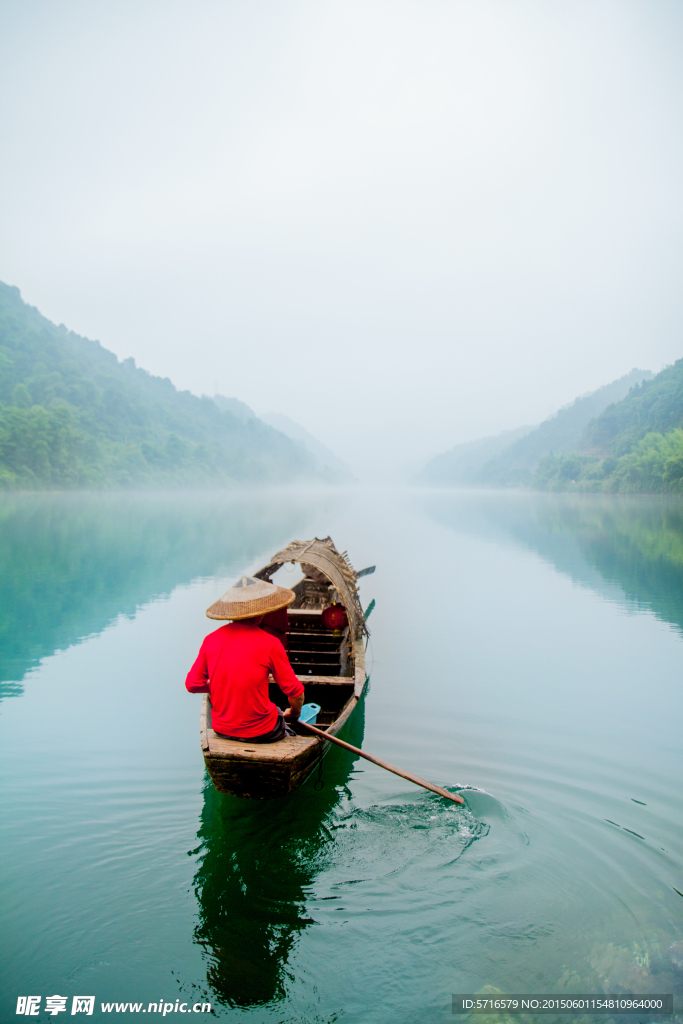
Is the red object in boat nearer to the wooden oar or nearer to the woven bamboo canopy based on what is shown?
the woven bamboo canopy

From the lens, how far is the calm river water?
10.7 ft

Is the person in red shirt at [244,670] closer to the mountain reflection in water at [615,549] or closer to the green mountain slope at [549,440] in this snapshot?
the mountain reflection in water at [615,549]

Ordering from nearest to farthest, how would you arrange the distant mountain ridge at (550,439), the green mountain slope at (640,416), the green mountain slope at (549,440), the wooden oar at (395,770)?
the wooden oar at (395,770) < the green mountain slope at (640,416) < the distant mountain ridge at (550,439) < the green mountain slope at (549,440)

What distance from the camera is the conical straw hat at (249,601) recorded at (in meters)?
4.21

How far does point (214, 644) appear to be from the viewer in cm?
426

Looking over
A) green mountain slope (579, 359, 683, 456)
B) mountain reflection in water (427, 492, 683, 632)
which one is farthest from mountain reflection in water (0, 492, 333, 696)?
green mountain slope (579, 359, 683, 456)

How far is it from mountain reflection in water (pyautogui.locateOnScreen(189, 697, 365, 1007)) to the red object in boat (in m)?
2.91

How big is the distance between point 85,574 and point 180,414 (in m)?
104

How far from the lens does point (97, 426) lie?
73.1 metres

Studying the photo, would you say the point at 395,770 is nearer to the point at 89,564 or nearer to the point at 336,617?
the point at 336,617

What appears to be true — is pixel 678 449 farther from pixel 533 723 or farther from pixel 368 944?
pixel 368 944

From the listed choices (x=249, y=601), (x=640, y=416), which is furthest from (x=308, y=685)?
(x=640, y=416)

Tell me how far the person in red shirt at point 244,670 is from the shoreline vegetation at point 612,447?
56677mm

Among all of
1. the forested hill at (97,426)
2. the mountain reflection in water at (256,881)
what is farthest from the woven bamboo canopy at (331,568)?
the forested hill at (97,426)
